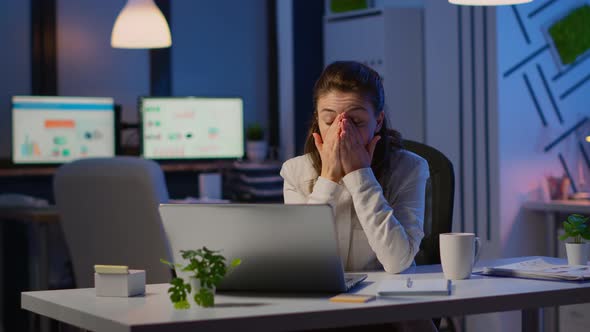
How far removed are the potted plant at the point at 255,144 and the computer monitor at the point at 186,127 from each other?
181 millimetres

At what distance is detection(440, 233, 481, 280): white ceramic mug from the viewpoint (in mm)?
2080

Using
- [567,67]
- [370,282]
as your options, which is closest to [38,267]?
[567,67]

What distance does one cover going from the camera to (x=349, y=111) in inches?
94.7

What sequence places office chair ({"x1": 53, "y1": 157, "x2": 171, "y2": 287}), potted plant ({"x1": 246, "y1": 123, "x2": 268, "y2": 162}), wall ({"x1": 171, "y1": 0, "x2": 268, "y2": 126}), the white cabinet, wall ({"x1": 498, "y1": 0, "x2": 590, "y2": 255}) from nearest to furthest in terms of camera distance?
1. office chair ({"x1": 53, "y1": 157, "x2": 171, "y2": 287})
2. wall ({"x1": 498, "y1": 0, "x2": 590, "y2": 255})
3. the white cabinet
4. potted plant ({"x1": 246, "y1": 123, "x2": 268, "y2": 162})
5. wall ({"x1": 171, "y1": 0, "x2": 268, "y2": 126})

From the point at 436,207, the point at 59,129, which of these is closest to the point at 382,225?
the point at 436,207

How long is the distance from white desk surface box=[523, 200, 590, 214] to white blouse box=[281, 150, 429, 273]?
1893 mm

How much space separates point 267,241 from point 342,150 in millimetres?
547

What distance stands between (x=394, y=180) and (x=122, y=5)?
137 inches

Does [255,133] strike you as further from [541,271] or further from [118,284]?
[118,284]

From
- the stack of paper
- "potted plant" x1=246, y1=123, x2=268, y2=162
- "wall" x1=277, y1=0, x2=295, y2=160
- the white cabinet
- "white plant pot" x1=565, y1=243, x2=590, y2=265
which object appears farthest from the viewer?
"wall" x1=277, y1=0, x2=295, y2=160

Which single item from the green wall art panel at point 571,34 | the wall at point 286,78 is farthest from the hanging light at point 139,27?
the green wall art panel at point 571,34

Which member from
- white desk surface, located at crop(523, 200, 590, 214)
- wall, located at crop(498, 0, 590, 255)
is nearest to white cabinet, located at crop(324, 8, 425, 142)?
wall, located at crop(498, 0, 590, 255)

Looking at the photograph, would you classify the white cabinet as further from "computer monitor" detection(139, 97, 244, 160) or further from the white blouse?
the white blouse

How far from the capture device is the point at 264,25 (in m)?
6.04
